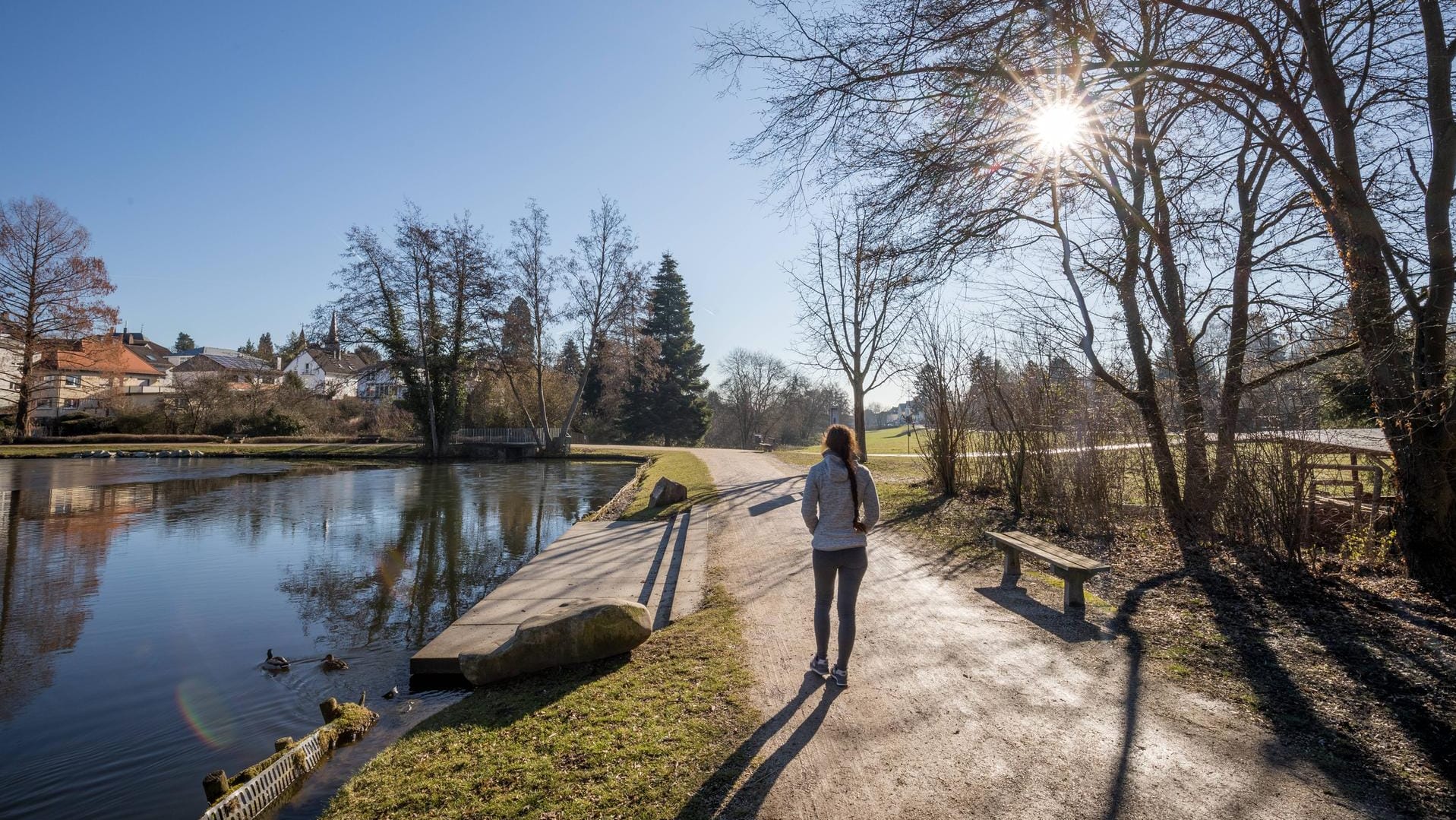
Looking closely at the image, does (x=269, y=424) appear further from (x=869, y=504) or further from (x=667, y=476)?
(x=869, y=504)

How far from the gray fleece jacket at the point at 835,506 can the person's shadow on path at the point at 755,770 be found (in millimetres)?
1039

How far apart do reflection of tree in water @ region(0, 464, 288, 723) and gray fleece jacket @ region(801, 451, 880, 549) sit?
720 cm

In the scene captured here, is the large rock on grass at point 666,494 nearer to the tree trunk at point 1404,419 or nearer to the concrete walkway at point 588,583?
the concrete walkway at point 588,583

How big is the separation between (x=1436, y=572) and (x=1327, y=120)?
4210mm

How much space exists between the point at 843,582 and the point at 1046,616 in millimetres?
2740

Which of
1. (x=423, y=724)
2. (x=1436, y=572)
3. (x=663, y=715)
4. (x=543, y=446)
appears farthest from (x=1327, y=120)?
(x=543, y=446)

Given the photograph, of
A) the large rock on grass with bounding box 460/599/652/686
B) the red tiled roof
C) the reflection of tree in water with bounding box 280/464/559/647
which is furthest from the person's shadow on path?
the red tiled roof

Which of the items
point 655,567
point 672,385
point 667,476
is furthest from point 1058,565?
point 672,385

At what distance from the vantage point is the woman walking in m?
4.73

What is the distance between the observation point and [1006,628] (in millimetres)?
6020

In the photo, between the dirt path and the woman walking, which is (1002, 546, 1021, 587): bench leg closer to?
the dirt path

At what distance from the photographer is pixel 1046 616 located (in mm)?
6375

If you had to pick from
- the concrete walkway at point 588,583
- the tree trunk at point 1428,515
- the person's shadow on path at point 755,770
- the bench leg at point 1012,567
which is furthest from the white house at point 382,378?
the tree trunk at point 1428,515

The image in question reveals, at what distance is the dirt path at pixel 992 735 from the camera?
132 inches
